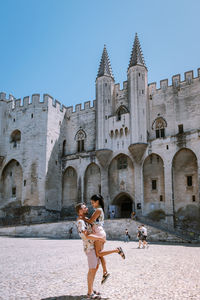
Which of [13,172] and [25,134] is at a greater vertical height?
[25,134]

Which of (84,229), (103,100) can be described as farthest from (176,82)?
(84,229)

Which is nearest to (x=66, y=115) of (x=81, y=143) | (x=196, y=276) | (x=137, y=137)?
(x=81, y=143)

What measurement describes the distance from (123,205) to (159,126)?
29.3 ft

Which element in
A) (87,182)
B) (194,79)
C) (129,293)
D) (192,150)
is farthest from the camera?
(87,182)

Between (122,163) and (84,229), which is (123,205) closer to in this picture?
Result: (122,163)

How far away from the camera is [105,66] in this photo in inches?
1298

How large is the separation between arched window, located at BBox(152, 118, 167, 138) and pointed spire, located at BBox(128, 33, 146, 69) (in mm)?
5982

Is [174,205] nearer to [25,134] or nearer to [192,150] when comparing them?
[192,150]

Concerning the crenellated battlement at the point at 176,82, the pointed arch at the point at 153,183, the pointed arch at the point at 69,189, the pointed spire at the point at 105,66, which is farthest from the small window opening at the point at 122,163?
the pointed spire at the point at 105,66

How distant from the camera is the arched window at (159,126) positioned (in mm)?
29203

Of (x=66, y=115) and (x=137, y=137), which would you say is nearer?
(x=137, y=137)

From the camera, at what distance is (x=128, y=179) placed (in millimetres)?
29562

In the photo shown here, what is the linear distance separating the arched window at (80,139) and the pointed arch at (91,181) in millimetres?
2893

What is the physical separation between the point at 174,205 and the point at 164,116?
28.7 ft
